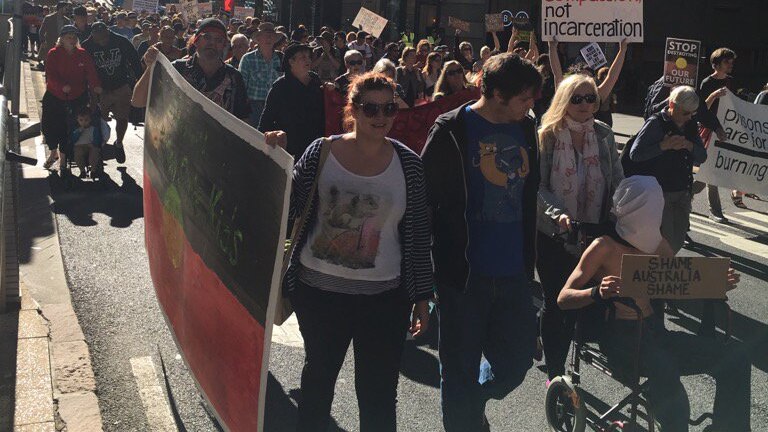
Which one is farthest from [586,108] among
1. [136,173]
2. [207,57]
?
[136,173]

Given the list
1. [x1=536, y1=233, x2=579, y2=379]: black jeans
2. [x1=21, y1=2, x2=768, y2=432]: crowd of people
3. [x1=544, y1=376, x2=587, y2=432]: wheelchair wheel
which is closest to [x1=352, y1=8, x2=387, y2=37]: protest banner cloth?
[x1=21, y1=2, x2=768, y2=432]: crowd of people

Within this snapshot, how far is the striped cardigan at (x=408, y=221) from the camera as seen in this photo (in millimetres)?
3756

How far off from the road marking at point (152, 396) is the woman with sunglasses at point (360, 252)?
3.64 feet

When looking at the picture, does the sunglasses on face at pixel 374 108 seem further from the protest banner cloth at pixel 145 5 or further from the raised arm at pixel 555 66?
the protest banner cloth at pixel 145 5

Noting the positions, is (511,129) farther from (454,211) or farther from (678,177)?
(678,177)

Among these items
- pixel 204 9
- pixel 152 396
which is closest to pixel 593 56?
pixel 152 396

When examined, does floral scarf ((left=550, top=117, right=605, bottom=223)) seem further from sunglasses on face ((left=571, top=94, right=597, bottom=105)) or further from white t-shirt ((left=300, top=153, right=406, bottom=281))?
white t-shirt ((left=300, top=153, right=406, bottom=281))

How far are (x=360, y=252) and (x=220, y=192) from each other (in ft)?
1.95

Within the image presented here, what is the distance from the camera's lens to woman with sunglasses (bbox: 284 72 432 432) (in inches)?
146

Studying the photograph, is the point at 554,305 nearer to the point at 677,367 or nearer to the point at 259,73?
the point at 677,367

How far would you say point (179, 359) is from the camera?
5.62 meters

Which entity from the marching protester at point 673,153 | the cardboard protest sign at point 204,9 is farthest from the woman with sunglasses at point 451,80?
the cardboard protest sign at point 204,9

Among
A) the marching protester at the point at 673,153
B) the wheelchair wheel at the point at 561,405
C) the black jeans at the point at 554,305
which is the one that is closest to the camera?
the wheelchair wheel at the point at 561,405

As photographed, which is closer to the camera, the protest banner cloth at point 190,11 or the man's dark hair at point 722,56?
the man's dark hair at point 722,56
